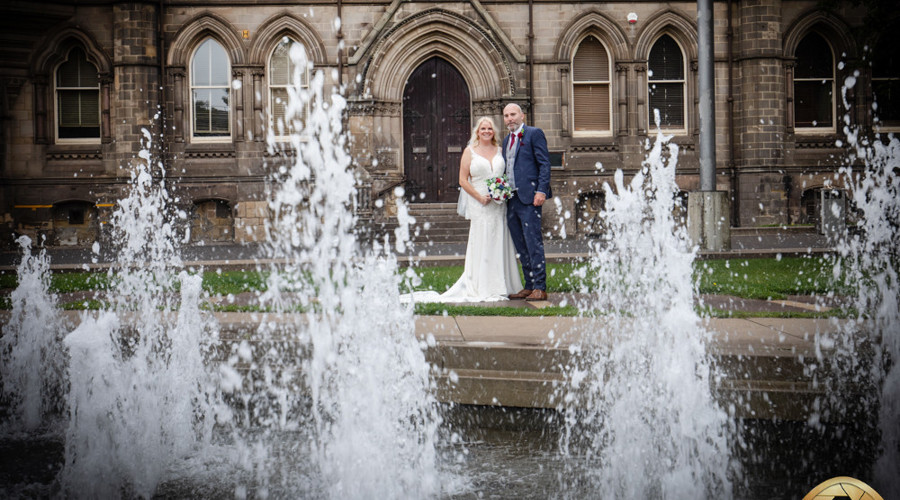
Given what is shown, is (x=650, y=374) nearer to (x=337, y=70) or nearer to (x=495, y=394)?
(x=495, y=394)

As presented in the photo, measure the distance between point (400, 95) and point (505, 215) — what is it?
1284 centimetres

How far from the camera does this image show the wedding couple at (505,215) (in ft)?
29.4

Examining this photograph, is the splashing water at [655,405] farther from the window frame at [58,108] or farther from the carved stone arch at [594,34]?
the window frame at [58,108]

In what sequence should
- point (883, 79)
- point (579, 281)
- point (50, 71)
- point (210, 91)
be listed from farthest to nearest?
point (883, 79)
point (210, 91)
point (50, 71)
point (579, 281)

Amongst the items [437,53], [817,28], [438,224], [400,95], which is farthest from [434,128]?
[817,28]

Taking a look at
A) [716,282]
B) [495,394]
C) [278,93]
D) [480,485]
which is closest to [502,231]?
[716,282]

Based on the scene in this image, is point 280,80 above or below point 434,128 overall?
above

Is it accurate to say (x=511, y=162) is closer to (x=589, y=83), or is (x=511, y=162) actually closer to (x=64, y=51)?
(x=589, y=83)

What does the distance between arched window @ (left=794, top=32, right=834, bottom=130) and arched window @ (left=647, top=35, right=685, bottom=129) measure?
3334 mm

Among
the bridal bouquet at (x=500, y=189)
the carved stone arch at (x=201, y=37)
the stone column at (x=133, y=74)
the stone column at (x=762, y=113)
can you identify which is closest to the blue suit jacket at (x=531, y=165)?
the bridal bouquet at (x=500, y=189)

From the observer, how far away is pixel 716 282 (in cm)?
1012

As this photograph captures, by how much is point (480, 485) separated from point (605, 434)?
1130mm

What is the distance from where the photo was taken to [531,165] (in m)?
8.99

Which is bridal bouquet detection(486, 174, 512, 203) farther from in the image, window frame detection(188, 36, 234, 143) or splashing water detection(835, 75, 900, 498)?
window frame detection(188, 36, 234, 143)
